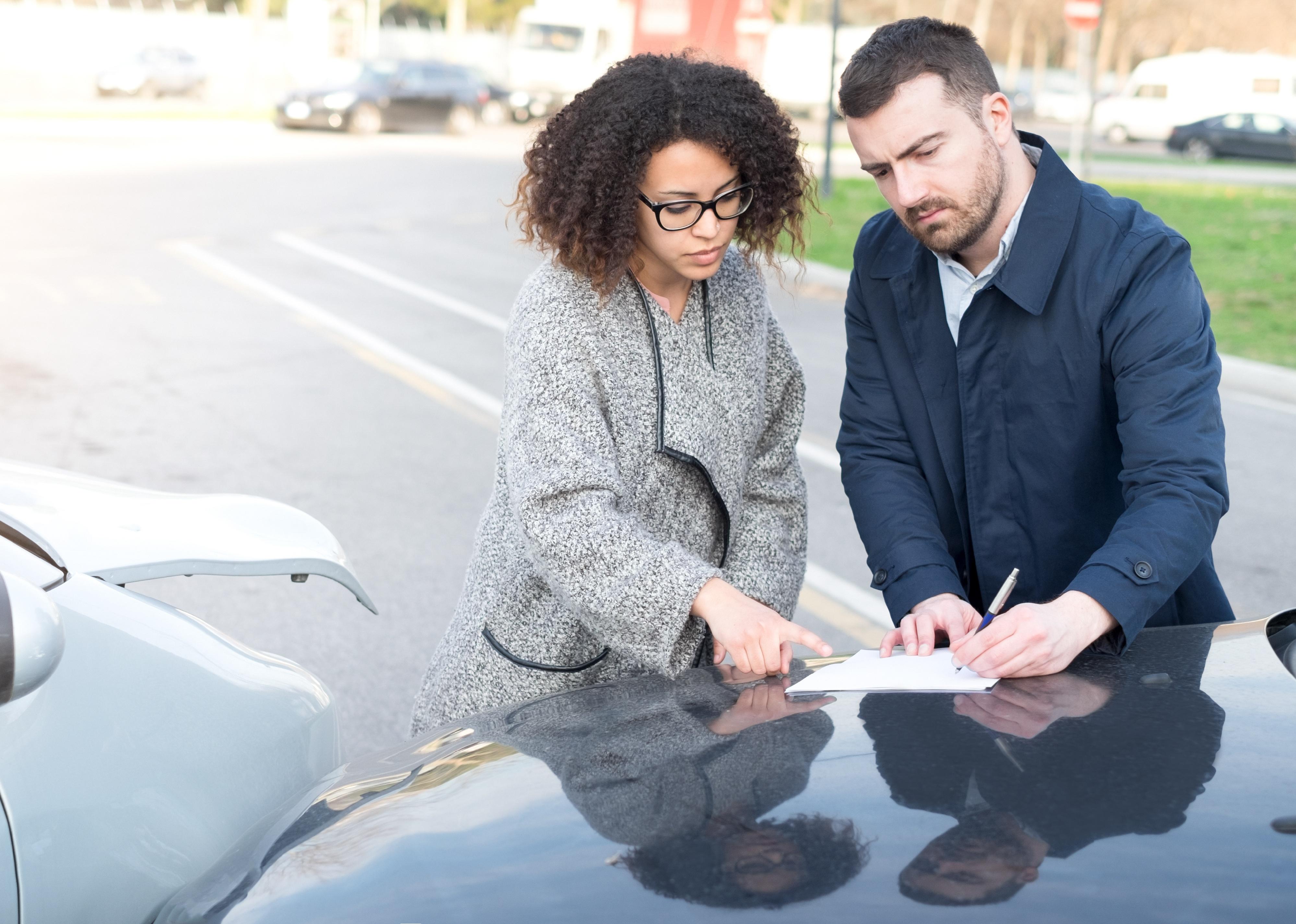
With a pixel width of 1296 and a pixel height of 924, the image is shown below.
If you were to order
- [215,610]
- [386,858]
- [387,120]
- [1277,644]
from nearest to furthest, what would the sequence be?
[386,858], [1277,644], [215,610], [387,120]

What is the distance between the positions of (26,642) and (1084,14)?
16.1m

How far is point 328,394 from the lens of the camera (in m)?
7.88

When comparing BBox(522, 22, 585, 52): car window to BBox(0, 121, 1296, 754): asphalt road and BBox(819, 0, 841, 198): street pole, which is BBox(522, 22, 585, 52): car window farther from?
BBox(0, 121, 1296, 754): asphalt road

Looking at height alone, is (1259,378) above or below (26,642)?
below

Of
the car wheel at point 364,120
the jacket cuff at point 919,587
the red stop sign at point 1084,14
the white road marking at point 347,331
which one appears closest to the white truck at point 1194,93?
the car wheel at point 364,120

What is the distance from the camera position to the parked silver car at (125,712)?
1.51 m

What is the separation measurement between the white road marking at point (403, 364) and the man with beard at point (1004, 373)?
4.63 feet

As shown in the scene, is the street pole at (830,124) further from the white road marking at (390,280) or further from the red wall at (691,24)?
the white road marking at (390,280)

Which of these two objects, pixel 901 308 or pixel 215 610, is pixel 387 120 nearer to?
pixel 215 610

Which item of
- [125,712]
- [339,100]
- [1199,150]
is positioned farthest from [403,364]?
[1199,150]

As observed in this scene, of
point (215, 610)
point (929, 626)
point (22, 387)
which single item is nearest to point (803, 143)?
point (929, 626)

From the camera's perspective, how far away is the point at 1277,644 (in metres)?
1.87

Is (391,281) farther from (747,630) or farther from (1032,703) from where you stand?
(1032,703)

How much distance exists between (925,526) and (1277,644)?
23.5 inches
